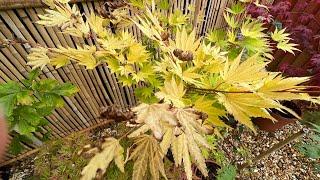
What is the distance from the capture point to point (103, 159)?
3.37 ft

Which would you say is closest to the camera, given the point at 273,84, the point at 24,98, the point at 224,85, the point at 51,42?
the point at 273,84

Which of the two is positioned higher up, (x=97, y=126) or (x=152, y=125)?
(x=152, y=125)

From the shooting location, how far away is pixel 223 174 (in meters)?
2.31

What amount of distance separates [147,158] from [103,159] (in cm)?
22

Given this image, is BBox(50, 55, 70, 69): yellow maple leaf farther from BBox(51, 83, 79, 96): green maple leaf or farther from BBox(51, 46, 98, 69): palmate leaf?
BBox(51, 83, 79, 96): green maple leaf

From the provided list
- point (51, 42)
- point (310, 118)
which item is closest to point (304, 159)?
point (310, 118)

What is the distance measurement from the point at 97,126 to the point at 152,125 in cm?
221

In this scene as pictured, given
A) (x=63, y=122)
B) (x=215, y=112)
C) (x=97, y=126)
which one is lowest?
(x=97, y=126)

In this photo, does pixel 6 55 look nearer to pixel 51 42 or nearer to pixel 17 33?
pixel 17 33

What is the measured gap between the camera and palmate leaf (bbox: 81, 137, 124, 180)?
996 millimetres

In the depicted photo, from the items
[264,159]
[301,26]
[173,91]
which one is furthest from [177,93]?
[301,26]

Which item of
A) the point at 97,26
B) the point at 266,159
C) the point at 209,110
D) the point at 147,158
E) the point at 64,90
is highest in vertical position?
the point at 97,26

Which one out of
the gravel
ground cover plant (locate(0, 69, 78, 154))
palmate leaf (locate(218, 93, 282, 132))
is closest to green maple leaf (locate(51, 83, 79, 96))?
ground cover plant (locate(0, 69, 78, 154))

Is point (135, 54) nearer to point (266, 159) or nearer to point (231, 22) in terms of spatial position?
point (231, 22)
